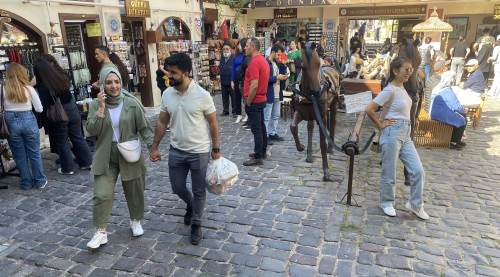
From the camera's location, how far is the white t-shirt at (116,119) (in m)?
3.58

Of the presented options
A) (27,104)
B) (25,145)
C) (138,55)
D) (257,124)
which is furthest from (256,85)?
(138,55)

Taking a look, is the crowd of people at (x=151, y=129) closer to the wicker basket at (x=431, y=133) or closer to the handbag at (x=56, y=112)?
the handbag at (x=56, y=112)

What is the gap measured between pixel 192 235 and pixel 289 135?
442 cm

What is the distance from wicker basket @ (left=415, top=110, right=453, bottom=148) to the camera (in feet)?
23.0

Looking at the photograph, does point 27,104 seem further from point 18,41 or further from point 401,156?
point 401,156

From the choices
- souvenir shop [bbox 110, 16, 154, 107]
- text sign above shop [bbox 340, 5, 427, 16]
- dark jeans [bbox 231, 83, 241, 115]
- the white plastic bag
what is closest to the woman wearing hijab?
the white plastic bag

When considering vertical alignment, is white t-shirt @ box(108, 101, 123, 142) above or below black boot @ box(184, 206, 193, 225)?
above

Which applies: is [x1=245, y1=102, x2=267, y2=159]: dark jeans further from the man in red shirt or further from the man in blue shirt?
the man in blue shirt

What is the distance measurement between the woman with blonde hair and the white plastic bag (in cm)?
308

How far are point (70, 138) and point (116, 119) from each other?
2.89m

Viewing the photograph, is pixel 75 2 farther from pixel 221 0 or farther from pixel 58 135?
pixel 221 0

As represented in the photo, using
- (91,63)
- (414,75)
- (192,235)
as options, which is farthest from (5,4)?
(414,75)

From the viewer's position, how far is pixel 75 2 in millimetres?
7914

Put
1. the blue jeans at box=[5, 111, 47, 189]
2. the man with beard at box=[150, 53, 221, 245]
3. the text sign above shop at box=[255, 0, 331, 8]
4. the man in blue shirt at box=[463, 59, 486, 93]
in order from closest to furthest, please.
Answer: the man with beard at box=[150, 53, 221, 245] → the blue jeans at box=[5, 111, 47, 189] → the man in blue shirt at box=[463, 59, 486, 93] → the text sign above shop at box=[255, 0, 331, 8]
